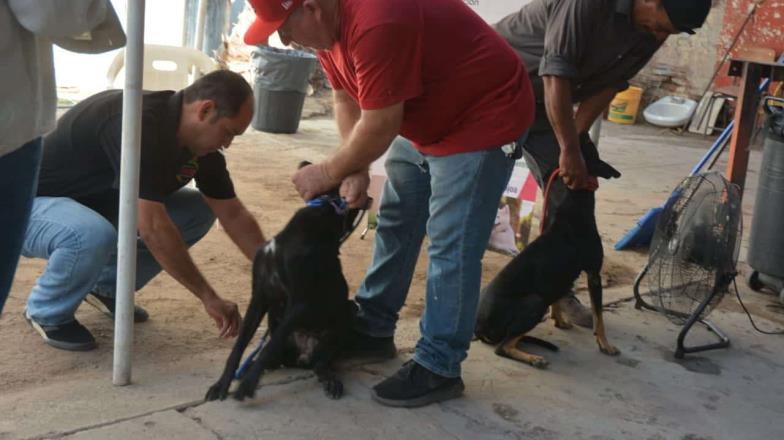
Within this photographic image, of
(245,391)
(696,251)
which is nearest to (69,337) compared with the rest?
(245,391)

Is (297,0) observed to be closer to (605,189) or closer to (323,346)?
(323,346)

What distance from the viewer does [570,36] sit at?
12.4ft

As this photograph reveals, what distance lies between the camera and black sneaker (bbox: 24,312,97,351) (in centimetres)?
354

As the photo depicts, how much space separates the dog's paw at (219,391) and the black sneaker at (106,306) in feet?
3.13

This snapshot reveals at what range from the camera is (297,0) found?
2.77m

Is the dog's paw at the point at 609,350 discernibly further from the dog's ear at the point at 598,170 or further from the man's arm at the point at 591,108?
the man's arm at the point at 591,108

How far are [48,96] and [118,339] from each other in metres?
1.23

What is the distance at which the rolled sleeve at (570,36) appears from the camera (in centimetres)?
377

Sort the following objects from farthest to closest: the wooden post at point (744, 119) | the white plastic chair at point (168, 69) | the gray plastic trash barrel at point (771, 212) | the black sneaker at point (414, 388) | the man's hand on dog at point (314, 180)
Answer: the white plastic chair at point (168, 69) < the wooden post at point (744, 119) < the gray plastic trash barrel at point (771, 212) < the black sneaker at point (414, 388) < the man's hand on dog at point (314, 180)

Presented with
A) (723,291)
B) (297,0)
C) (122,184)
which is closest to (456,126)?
(297,0)

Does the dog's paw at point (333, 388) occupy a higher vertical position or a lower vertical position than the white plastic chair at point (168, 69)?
A: lower

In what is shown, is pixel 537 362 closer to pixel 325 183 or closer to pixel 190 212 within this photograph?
pixel 325 183

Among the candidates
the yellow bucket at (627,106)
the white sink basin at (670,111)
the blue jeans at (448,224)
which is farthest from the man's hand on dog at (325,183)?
the white sink basin at (670,111)

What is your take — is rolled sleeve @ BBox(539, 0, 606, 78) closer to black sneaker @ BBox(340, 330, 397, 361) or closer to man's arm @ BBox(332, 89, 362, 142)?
man's arm @ BBox(332, 89, 362, 142)
